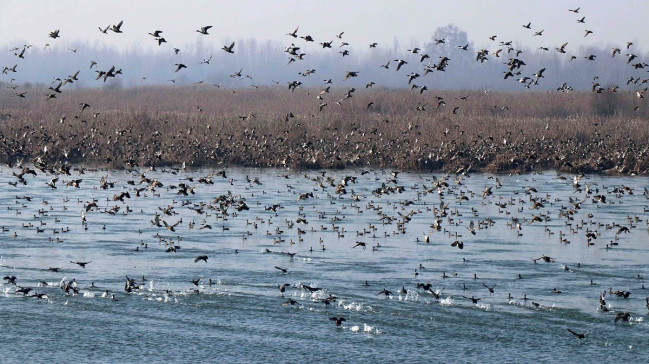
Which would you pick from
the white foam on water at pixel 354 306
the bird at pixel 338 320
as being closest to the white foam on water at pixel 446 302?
the white foam on water at pixel 354 306

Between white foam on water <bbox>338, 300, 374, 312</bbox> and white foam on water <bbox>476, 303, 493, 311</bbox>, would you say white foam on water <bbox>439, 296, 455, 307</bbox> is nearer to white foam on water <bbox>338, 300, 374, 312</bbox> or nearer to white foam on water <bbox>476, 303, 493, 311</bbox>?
white foam on water <bbox>476, 303, 493, 311</bbox>

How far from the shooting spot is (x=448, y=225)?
1165 inches

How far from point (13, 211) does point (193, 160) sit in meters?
15.1

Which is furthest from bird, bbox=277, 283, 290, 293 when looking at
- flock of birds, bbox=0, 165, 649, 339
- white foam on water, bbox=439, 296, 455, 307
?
white foam on water, bbox=439, 296, 455, 307

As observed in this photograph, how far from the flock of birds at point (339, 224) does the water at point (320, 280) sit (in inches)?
3.5

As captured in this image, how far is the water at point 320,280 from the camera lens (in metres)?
17.4

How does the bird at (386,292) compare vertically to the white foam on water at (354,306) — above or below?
above

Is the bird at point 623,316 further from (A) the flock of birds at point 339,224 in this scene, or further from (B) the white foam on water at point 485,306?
(B) the white foam on water at point 485,306

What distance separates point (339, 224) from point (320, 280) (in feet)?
24.4

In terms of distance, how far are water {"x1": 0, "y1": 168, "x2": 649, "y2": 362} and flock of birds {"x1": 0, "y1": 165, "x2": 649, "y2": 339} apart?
9 cm

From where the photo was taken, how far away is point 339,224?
2941 cm

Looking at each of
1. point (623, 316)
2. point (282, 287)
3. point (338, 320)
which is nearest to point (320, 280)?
point (282, 287)

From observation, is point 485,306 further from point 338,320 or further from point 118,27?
point 118,27

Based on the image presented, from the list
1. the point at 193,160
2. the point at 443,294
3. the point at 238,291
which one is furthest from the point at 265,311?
the point at 193,160
